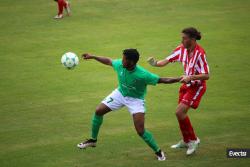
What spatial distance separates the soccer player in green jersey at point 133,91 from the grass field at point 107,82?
611 mm

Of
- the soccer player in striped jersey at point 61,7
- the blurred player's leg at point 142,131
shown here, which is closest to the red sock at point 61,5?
the soccer player in striped jersey at point 61,7

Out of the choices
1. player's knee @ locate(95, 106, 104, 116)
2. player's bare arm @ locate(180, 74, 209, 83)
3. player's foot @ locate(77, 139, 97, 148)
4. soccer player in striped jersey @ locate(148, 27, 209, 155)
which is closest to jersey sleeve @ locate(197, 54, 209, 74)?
soccer player in striped jersey @ locate(148, 27, 209, 155)

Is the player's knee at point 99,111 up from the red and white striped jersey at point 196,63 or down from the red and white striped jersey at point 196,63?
down

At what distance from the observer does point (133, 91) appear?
10.5 meters

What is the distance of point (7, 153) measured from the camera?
1101cm

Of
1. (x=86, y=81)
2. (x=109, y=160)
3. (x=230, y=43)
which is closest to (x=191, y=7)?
(x=230, y=43)

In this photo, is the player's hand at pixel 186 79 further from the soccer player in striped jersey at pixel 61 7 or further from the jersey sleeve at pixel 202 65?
the soccer player in striped jersey at pixel 61 7

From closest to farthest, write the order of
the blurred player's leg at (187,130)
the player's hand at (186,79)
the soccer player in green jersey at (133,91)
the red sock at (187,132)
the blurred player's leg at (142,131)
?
1. the player's hand at (186,79)
2. the soccer player in green jersey at (133,91)
3. the blurred player's leg at (142,131)
4. the blurred player's leg at (187,130)
5. the red sock at (187,132)

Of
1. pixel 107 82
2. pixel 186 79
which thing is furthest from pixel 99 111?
pixel 107 82

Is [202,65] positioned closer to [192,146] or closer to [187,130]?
[187,130]

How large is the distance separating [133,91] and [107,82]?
6.10 meters

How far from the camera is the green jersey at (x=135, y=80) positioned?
10164 millimetres

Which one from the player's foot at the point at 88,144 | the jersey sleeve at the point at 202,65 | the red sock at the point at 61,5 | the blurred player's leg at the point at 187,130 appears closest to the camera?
the jersey sleeve at the point at 202,65

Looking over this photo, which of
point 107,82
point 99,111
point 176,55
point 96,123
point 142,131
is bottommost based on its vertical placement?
point 142,131
